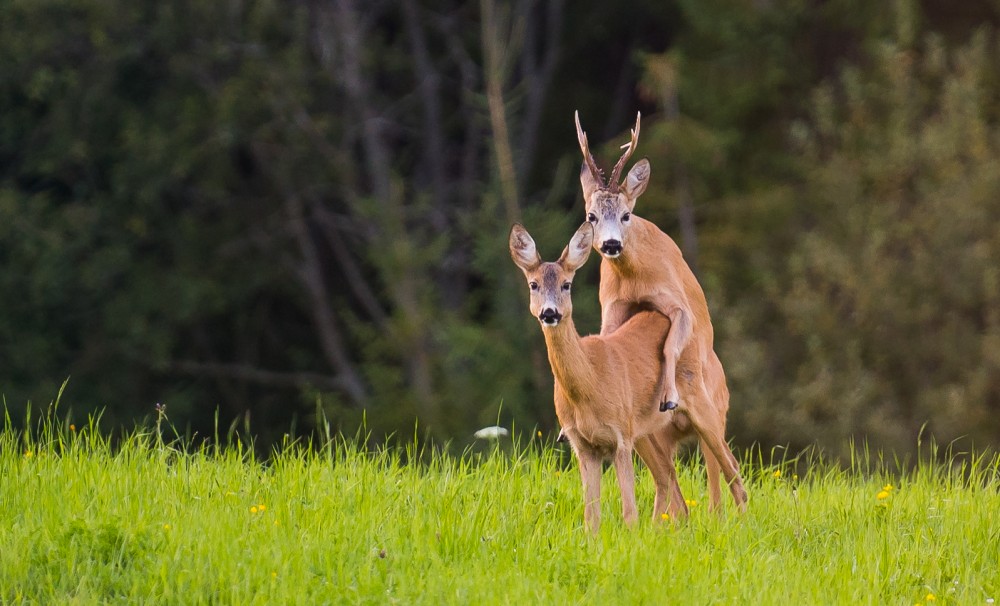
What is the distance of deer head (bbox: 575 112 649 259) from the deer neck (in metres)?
0.73

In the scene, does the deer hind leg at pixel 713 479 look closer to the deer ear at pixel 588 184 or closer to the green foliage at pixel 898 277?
the deer ear at pixel 588 184

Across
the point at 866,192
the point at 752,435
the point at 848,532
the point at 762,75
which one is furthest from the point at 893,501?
the point at 762,75

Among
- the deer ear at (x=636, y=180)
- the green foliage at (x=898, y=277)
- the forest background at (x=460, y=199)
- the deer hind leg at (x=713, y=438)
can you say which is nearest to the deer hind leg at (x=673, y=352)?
the deer hind leg at (x=713, y=438)

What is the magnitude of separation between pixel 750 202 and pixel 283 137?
5547 millimetres

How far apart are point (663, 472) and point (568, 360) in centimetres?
110

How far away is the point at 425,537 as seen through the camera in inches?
246

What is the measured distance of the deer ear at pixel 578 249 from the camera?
6773mm

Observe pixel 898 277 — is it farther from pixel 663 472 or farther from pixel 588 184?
pixel 663 472

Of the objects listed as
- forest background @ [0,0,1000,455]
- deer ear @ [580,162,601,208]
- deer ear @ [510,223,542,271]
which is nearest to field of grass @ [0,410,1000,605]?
deer ear @ [510,223,542,271]

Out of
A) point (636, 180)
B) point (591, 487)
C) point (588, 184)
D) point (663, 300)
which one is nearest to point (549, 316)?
point (591, 487)

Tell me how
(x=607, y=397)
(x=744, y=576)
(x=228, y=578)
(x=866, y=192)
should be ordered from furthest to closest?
(x=866, y=192) < (x=607, y=397) < (x=744, y=576) < (x=228, y=578)

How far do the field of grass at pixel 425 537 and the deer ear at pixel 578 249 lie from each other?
1.03 m

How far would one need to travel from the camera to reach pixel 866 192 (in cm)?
1783

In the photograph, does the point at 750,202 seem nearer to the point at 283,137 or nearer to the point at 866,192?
the point at 866,192
